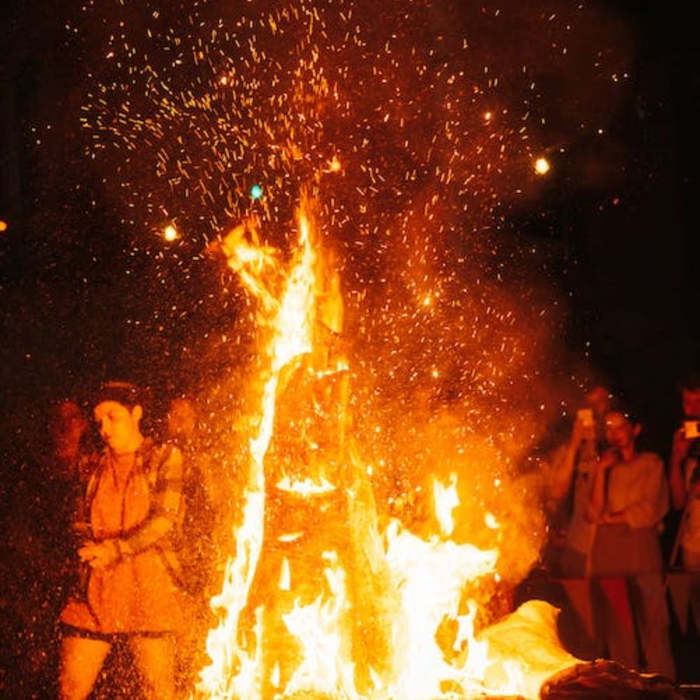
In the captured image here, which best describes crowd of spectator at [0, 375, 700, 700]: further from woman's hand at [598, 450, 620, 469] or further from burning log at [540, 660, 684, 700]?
burning log at [540, 660, 684, 700]

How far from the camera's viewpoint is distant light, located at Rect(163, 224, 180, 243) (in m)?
10.9

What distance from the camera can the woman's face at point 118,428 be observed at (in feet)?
16.7

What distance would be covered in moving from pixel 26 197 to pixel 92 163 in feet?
5.02

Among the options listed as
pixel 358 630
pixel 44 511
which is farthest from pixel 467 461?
pixel 358 630

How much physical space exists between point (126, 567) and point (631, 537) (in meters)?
3.08

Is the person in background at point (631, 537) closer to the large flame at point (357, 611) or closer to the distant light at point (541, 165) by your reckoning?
the large flame at point (357, 611)

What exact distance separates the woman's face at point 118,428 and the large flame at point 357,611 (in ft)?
2.45

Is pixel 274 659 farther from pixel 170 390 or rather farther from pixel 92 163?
pixel 92 163

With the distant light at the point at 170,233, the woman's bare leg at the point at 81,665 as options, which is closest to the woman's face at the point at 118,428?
the woman's bare leg at the point at 81,665

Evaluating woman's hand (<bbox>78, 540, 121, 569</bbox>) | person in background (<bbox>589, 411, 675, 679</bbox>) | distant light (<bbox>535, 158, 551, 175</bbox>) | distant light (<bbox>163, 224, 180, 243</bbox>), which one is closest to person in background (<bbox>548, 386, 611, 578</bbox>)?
person in background (<bbox>589, 411, 675, 679</bbox>)

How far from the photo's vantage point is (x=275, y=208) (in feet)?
30.3

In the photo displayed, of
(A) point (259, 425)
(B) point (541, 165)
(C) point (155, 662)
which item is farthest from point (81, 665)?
(B) point (541, 165)

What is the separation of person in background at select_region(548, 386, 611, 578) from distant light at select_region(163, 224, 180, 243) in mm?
5579

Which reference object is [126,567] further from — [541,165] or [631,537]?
[541,165]
